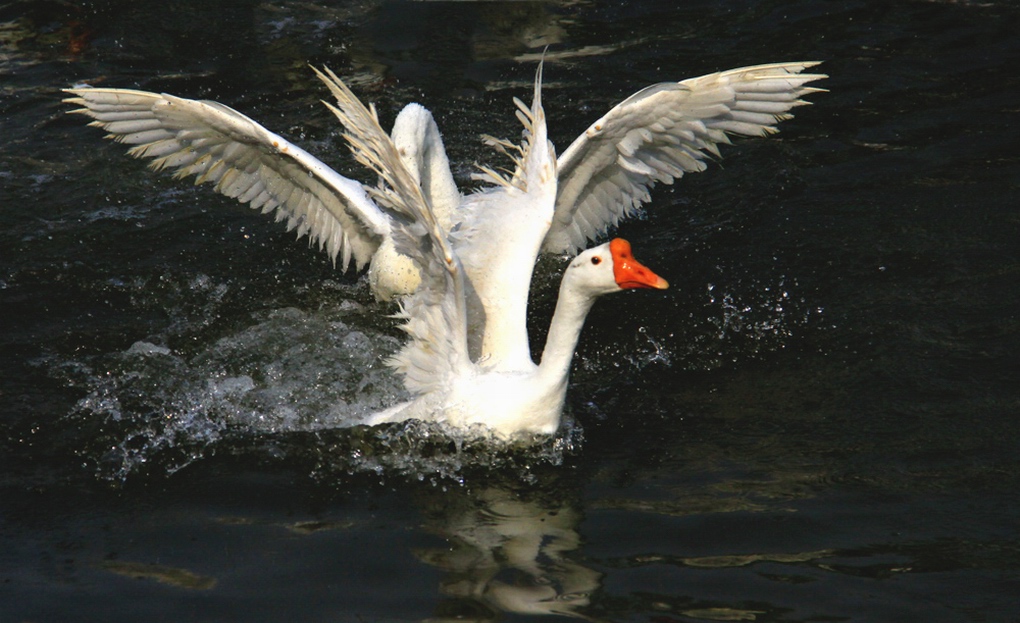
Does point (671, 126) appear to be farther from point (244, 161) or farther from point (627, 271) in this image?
point (244, 161)

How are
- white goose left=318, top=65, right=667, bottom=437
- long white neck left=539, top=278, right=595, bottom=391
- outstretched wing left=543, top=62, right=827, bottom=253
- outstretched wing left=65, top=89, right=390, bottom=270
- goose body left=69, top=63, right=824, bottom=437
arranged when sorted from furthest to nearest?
outstretched wing left=65, top=89, right=390, bottom=270 → outstretched wing left=543, top=62, right=827, bottom=253 → long white neck left=539, top=278, right=595, bottom=391 → goose body left=69, top=63, right=824, bottom=437 → white goose left=318, top=65, right=667, bottom=437

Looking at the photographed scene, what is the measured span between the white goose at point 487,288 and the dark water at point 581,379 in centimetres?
28

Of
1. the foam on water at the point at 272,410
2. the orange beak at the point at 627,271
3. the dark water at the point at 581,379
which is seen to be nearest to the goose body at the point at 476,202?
the orange beak at the point at 627,271

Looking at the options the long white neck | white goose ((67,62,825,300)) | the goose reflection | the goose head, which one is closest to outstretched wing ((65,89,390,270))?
white goose ((67,62,825,300))

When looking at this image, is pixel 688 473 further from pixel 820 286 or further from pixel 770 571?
pixel 820 286

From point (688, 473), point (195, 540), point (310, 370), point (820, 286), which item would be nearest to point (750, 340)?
point (820, 286)

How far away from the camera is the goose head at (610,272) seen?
524cm

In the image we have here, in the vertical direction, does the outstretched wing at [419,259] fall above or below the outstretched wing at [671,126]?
below

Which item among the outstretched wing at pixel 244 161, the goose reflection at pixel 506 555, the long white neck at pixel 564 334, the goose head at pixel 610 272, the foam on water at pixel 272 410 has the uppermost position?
the outstretched wing at pixel 244 161

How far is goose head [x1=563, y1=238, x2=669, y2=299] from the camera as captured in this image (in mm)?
5242

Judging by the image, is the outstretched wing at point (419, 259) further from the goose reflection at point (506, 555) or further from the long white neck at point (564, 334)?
the goose reflection at point (506, 555)

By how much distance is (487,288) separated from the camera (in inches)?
243

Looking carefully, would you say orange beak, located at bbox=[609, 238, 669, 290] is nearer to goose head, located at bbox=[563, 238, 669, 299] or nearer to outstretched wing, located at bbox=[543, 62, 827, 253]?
goose head, located at bbox=[563, 238, 669, 299]

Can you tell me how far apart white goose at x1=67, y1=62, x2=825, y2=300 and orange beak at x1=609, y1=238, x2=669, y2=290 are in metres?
1.06
